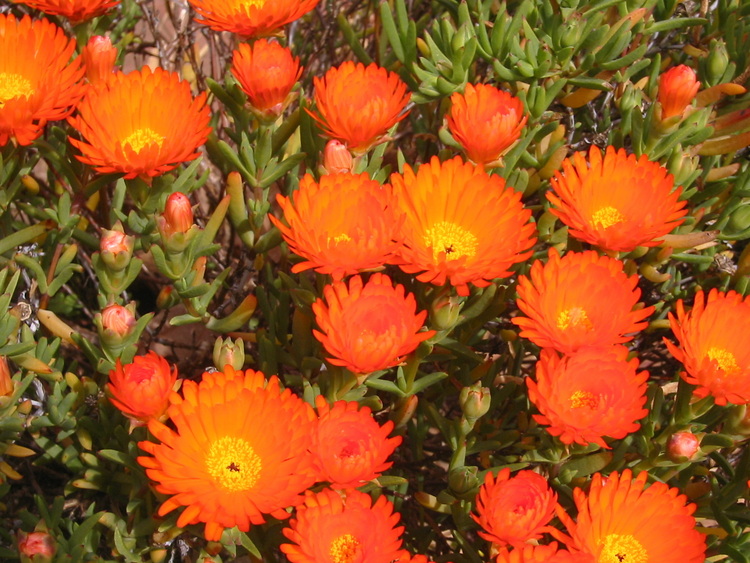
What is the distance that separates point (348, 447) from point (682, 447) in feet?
1.54

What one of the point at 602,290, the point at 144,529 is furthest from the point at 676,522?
the point at 144,529

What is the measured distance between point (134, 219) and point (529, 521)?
0.74 m

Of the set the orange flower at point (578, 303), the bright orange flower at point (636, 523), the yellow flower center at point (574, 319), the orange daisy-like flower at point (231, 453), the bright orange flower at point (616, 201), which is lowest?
the bright orange flower at point (636, 523)

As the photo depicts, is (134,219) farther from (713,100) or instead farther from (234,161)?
(713,100)

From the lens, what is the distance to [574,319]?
108 cm

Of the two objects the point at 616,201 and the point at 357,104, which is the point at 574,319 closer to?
the point at 616,201

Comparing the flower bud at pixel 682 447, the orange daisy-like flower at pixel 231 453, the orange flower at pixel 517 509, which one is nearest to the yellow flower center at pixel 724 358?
the flower bud at pixel 682 447

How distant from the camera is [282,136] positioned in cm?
135

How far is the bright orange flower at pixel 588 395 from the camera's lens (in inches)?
38.8

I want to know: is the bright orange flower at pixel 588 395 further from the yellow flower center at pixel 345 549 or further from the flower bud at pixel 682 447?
the yellow flower center at pixel 345 549

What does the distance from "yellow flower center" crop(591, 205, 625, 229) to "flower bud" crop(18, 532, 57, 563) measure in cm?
88

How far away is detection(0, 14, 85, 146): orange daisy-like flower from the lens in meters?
1.13

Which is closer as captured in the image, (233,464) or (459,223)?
(233,464)

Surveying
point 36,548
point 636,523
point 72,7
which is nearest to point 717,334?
point 636,523
